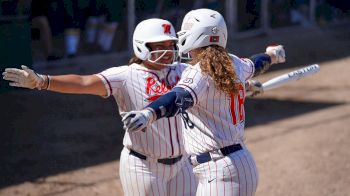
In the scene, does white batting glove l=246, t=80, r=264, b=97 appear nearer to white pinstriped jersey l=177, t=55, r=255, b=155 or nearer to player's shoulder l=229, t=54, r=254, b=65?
player's shoulder l=229, t=54, r=254, b=65

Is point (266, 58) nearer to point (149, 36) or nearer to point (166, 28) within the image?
point (166, 28)

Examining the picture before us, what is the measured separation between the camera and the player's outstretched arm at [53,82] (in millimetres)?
4070

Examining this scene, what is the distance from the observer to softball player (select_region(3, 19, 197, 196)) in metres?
4.61

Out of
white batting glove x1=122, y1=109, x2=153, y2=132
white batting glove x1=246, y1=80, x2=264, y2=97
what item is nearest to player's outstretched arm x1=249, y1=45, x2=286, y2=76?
white batting glove x1=246, y1=80, x2=264, y2=97

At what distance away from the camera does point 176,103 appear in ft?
12.2

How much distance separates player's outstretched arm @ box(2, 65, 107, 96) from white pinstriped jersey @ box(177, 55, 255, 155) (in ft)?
2.34

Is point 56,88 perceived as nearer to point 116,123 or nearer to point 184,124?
point 184,124

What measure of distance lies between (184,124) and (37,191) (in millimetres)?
3481

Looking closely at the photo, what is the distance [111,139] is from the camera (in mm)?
9281

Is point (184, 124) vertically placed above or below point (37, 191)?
above

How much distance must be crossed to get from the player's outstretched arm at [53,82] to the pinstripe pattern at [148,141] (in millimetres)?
137

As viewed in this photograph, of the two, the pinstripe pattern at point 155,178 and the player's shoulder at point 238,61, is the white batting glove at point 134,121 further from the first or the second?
the pinstripe pattern at point 155,178

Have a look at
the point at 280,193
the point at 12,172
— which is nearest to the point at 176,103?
the point at 280,193

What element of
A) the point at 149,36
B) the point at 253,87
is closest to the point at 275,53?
the point at 253,87
